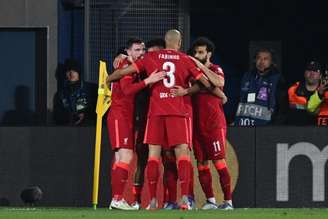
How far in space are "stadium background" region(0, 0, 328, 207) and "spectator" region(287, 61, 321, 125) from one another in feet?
1.75

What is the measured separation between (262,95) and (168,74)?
313cm

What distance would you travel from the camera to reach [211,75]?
17984 millimetres

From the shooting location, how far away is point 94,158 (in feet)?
65.8

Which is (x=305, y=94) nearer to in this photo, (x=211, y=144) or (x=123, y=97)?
(x=211, y=144)

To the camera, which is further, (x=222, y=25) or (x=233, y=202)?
(x=222, y=25)

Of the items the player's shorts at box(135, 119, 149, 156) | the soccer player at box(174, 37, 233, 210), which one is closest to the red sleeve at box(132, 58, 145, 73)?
the soccer player at box(174, 37, 233, 210)

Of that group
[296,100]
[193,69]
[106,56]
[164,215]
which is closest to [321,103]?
[296,100]

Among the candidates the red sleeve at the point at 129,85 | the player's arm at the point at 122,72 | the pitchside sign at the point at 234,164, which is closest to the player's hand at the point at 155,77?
the red sleeve at the point at 129,85

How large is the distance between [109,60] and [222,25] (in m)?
3.29

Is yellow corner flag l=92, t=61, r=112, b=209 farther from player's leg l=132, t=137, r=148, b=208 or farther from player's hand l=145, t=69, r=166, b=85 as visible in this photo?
player's hand l=145, t=69, r=166, b=85

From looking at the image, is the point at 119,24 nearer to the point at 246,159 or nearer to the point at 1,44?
the point at 1,44

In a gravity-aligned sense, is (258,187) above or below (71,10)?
below

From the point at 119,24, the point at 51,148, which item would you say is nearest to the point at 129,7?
the point at 119,24

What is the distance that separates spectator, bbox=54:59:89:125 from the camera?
21.0 meters
